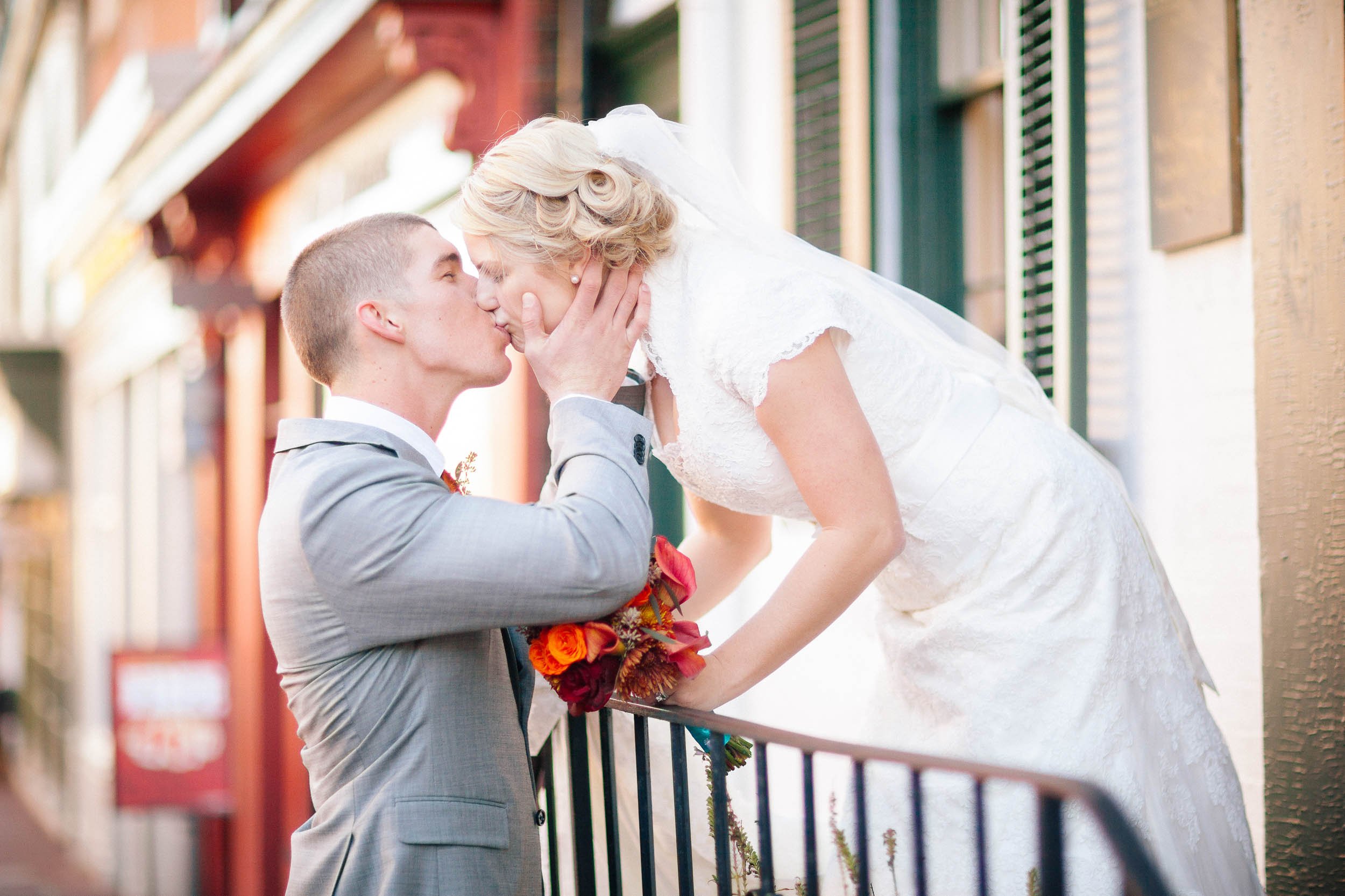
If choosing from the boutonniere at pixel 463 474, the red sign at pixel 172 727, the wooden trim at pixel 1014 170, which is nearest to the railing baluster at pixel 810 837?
the boutonniere at pixel 463 474

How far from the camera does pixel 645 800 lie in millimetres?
2232

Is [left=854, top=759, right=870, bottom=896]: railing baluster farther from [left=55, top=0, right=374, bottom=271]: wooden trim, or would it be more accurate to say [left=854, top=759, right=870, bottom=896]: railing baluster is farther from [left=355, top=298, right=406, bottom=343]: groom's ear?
[left=55, top=0, right=374, bottom=271]: wooden trim

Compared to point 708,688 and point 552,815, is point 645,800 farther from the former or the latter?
point 552,815

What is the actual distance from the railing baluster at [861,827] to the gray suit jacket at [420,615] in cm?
44

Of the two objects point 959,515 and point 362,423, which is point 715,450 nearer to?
point 959,515

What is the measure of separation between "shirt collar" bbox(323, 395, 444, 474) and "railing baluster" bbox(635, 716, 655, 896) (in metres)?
0.61

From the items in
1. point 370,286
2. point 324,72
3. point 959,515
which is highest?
point 324,72

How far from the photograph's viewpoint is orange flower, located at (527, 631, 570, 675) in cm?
190

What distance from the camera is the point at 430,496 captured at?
191cm

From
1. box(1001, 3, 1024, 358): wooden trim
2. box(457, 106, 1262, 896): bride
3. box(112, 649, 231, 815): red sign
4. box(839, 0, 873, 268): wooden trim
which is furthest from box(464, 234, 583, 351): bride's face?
box(112, 649, 231, 815): red sign

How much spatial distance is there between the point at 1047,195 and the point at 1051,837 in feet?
7.78

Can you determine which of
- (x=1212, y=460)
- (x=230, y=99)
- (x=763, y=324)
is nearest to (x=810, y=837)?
(x=763, y=324)

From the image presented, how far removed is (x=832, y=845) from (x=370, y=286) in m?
1.30

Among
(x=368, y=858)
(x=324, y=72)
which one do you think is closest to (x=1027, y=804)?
(x=368, y=858)
